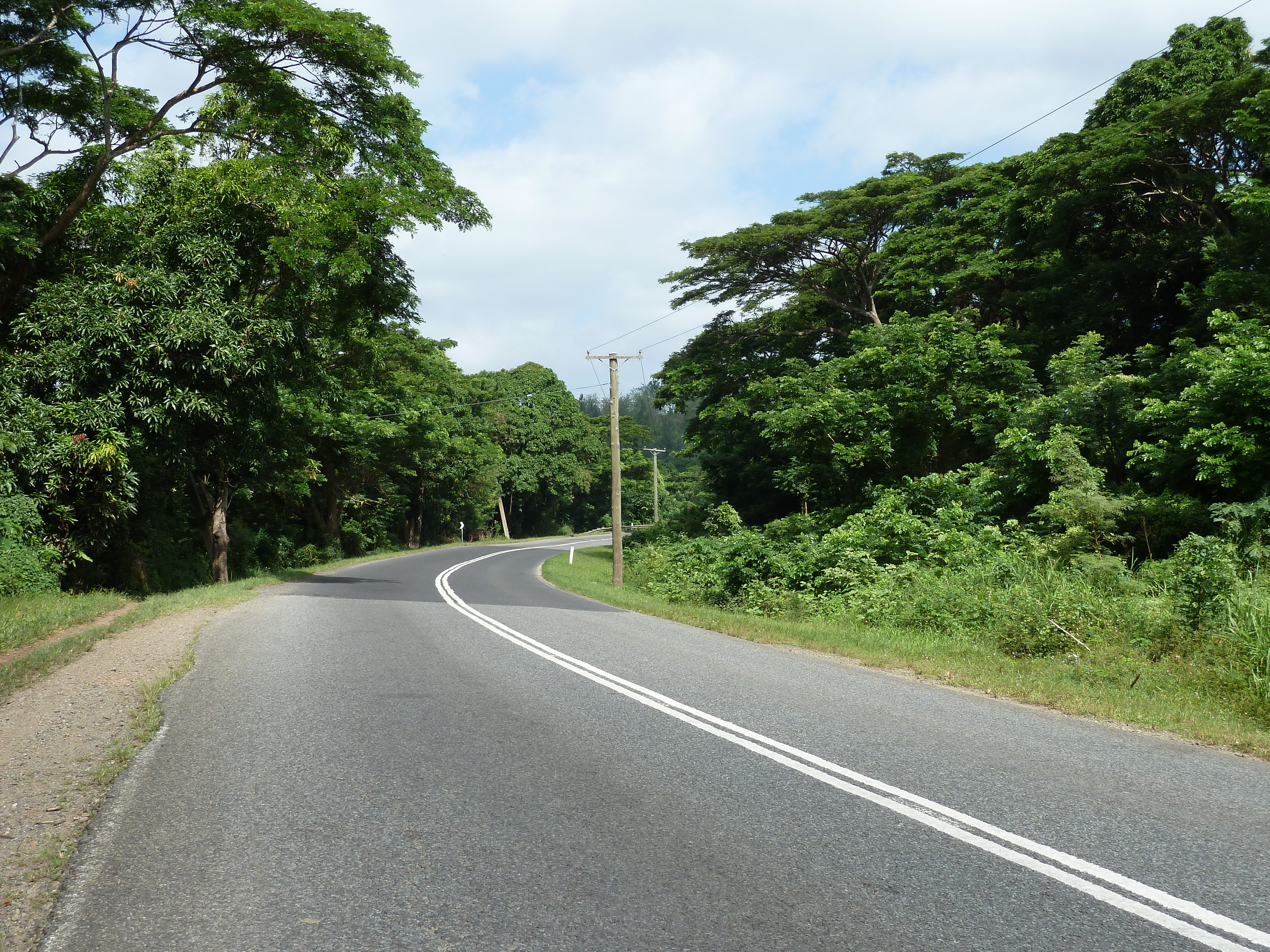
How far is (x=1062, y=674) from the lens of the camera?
9203 mm

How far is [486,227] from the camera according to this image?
20062mm

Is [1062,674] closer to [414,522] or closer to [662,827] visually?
[662,827]

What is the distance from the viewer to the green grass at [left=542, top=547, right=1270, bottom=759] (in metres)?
6.83

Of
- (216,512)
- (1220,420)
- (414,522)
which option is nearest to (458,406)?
(414,522)

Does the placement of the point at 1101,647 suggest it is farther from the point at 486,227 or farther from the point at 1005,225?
the point at 1005,225

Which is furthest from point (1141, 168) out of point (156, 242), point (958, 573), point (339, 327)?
point (156, 242)

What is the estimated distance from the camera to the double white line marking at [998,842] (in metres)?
3.36

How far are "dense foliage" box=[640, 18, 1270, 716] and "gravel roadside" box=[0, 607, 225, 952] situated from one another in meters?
8.70

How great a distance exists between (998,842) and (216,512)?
2577 centimetres

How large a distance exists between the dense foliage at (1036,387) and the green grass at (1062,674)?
0.40 m

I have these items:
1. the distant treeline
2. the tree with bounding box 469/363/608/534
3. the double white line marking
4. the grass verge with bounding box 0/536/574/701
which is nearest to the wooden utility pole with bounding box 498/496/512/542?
the tree with bounding box 469/363/608/534

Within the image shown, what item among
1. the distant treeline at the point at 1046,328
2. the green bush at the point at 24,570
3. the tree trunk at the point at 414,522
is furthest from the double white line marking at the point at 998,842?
the tree trunk at the point at 414,522

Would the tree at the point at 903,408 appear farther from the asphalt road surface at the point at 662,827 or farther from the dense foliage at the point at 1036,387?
the asphalt road surface at the point at 662,827

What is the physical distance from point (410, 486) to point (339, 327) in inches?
1239
